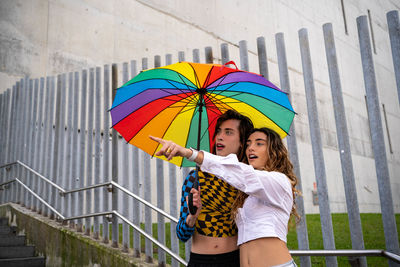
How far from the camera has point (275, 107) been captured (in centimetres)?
217

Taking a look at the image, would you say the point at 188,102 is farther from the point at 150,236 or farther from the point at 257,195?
the point at 150,236

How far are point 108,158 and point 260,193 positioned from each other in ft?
10.2

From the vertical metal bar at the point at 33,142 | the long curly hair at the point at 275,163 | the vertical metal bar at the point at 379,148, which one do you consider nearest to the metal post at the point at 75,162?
the vertical metal bar at the point at 33,142

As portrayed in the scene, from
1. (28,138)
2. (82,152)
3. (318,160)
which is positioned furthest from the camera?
(28,138)

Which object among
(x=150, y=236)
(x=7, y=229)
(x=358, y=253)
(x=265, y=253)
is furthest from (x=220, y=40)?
(x=265, y=253)

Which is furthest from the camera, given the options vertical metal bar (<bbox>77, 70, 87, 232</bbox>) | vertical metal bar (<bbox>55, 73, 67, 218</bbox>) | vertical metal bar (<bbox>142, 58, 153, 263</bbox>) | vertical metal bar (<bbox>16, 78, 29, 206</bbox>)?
vertical metal bar (<bbox>16, 78, 29, 206</bbox>)

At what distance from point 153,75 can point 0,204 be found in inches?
222

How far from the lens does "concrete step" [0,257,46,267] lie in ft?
13.3

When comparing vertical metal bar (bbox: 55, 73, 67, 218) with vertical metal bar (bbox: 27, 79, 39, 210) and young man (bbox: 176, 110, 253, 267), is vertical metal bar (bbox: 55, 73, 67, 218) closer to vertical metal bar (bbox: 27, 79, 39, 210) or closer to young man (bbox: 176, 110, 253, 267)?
vertical metal bar (bbox: 27, 79, 39, 210)

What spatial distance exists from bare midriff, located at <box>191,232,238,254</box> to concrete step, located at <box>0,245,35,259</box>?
3.60m

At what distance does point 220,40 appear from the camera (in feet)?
33.7

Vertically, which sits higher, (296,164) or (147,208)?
(296,164)

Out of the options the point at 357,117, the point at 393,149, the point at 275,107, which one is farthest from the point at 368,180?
the point at 275,107

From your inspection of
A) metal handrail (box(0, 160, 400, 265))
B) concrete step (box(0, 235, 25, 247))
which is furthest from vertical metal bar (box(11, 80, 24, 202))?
concrete step (box(0, 235, 25, 247))
